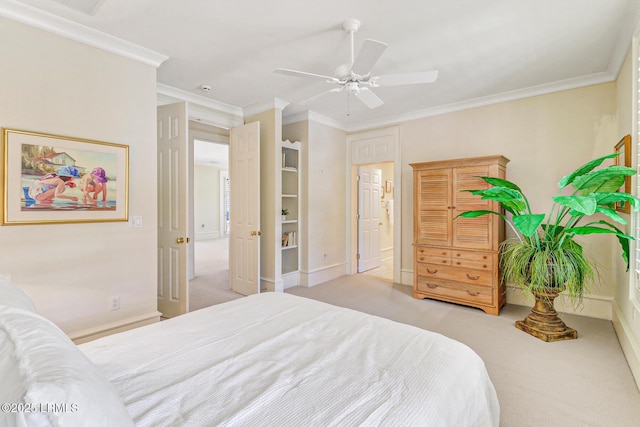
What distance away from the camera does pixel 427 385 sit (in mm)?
1077

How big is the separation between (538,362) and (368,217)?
3.70 m

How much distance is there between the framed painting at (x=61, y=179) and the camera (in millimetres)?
2182

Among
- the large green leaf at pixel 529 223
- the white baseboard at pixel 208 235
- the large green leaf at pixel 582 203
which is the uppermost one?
the large green leaf at pixel 582 203

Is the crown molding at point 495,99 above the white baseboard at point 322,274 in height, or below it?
above

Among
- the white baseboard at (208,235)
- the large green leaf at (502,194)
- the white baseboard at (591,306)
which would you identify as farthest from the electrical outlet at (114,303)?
the white baseboard at (208,235)

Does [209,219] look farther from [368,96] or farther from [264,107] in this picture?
[368,96]

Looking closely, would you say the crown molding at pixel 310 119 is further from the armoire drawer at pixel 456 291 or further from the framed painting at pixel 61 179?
the armoire drawer at pixel 456 291

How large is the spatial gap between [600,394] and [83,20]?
460 cm

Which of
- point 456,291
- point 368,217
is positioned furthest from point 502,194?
point 368,217

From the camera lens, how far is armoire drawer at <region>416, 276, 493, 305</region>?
Answer: 352 cm

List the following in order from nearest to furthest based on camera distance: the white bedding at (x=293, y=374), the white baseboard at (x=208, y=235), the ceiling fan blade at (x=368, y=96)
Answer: the white bedding at (x=293, y=374) < the ceiling fan blade at (x=368, y=96) < the white baseboard at (x=208, y=235)

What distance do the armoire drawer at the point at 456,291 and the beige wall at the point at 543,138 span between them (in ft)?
2.18

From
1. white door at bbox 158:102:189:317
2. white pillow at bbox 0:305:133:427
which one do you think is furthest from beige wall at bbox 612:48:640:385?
white door at bbox 158:102:189:317

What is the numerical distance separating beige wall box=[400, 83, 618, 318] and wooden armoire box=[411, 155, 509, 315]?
16.1 inches
